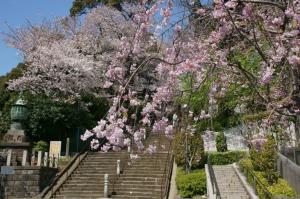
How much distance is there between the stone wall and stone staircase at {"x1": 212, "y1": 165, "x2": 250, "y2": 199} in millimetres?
8071

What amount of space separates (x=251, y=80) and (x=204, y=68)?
1.31m

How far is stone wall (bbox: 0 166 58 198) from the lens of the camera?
19.5 metres

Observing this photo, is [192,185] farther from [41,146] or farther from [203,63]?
[203,63]

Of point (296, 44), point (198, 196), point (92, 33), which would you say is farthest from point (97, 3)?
point (296, 44)

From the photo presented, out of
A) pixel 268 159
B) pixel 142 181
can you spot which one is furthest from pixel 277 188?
pixel 142 181

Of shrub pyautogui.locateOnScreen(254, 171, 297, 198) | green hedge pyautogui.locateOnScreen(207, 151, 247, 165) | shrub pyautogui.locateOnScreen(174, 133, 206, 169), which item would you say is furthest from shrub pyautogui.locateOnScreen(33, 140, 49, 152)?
shrub pyautogui.locateOnScreen(254, 171, 297, 198)

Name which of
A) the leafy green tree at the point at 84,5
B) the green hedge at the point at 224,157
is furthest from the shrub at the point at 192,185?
the leafy green tree at the point at 84,5

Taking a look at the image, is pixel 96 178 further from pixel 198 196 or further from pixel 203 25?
pixel 203 25

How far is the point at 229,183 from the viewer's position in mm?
18516

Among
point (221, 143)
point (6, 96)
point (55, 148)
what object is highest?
point (6, 96)

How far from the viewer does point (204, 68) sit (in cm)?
682

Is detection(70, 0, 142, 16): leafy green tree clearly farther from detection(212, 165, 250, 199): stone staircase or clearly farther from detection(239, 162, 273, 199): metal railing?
detection(239, 162, 273, 199): metal railing

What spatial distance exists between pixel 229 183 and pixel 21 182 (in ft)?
30.0

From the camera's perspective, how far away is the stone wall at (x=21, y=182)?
19.5 meters
